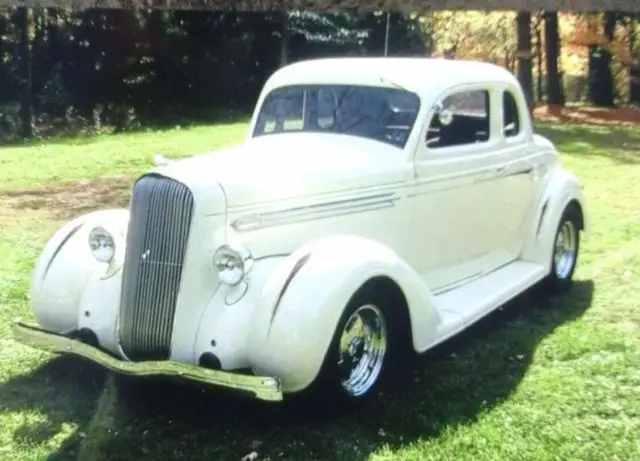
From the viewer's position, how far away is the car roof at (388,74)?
5859 millimetres

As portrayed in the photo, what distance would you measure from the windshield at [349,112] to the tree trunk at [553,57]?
Result: 1749 cm

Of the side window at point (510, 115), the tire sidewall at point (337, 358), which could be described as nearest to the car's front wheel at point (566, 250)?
the side window at point (510, 115)

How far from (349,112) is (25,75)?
13.8 m

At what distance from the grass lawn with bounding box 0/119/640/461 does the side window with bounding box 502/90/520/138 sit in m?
1.29

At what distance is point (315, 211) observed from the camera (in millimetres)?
5035

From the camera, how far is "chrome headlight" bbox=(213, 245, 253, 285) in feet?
14.8

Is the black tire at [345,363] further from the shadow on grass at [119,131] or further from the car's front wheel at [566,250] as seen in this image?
the shadow on grass at [119,131]

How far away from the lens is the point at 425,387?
203 inches

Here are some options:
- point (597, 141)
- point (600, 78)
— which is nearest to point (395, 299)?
point (597, 141)

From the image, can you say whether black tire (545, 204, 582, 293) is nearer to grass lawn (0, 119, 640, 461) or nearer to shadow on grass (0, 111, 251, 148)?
grass lawn (0, 119, 640, 461)

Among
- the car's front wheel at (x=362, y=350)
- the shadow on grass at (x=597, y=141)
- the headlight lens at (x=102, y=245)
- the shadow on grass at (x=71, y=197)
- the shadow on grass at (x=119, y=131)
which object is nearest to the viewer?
the car's front wheel at (x=362, y=350)

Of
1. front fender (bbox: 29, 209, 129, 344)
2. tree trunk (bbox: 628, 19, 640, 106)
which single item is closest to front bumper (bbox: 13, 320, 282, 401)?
front fender (bbox: 29, 209, 129, 344)

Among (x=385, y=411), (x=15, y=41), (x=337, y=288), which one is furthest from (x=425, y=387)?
(x=15, y=41)

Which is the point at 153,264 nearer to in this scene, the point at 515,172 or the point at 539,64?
the point at 515,172
